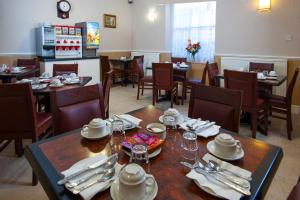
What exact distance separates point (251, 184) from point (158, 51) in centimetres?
609

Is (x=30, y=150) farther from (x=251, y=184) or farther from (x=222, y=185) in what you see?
(x=251, y=184)

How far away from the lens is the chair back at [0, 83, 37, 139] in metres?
1.89

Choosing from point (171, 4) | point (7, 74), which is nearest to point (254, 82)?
point (7, 74)

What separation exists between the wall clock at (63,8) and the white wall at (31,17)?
0.09m

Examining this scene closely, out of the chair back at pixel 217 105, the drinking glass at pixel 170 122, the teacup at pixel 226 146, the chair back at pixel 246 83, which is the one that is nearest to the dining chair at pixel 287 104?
the chair back at pixel 246 83

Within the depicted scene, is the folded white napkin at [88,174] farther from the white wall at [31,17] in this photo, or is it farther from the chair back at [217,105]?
the white wall at [31,17]

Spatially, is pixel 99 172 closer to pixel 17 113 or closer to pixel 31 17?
pixel 17 113

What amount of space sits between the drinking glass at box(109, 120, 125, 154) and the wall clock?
514cm

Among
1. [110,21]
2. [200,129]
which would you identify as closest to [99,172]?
[200,129]

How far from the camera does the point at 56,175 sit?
Result: 0.91 meters

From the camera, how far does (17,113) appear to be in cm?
196

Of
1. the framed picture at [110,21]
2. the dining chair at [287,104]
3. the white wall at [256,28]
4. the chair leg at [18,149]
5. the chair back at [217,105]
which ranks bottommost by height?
the chair leg at [18,149]

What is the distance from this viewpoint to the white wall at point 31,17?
190 inches

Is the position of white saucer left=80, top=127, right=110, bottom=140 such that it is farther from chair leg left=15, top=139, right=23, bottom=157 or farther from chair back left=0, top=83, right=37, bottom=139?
chair leg left=15, top=139, right=23, bottom=157
